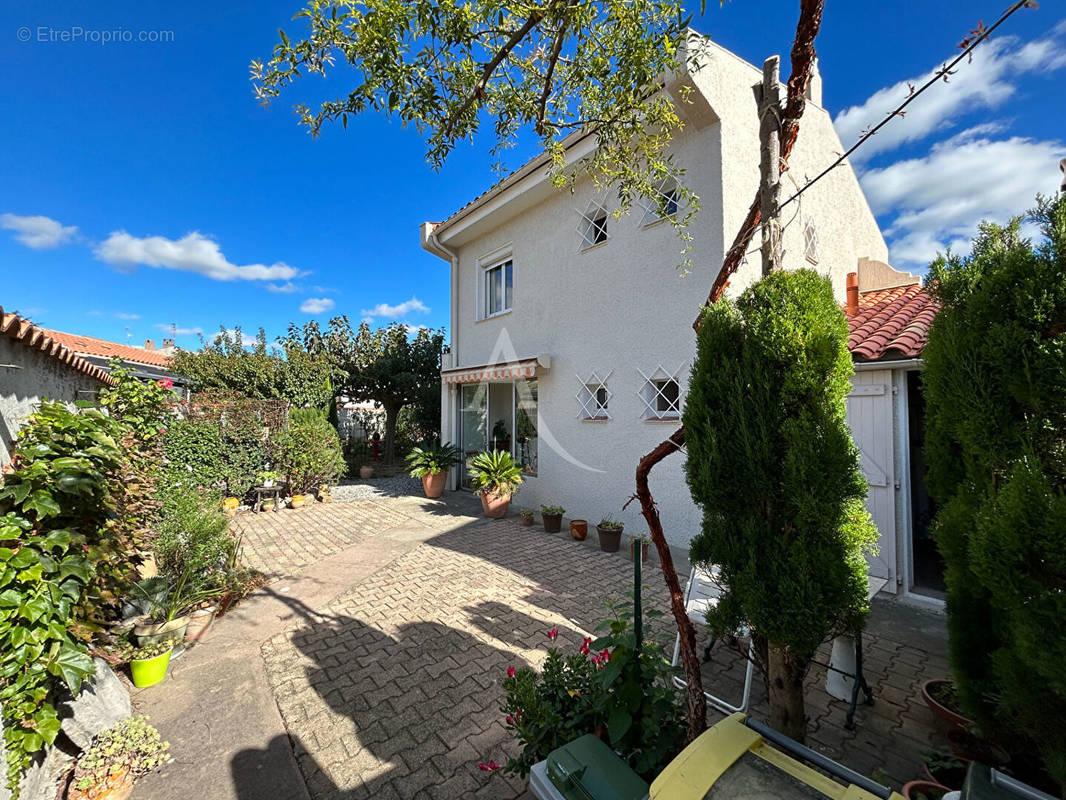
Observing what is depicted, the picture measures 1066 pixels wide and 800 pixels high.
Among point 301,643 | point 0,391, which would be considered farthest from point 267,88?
point 301,643

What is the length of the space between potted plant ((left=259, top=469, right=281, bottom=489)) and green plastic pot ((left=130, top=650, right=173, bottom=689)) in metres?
10.4

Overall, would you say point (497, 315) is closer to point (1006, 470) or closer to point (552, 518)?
point (552, 518)

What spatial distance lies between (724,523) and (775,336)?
5.06ft

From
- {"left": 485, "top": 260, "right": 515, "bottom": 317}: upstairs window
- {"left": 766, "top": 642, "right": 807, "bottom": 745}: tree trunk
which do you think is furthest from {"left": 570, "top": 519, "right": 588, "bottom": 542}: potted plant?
{"left": 485, "top": 260, "right": 515, "bottom": 317}: upstairs window

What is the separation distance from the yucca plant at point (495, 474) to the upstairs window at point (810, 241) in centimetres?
1074

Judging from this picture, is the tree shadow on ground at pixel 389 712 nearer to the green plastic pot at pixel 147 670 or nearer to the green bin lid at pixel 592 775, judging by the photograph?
the green plastic pot at pixel 147 670

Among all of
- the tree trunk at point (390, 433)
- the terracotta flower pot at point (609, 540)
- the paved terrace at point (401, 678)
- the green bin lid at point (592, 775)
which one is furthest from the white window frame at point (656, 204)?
the tree trunk at point (390, 433)

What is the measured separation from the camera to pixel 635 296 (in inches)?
440

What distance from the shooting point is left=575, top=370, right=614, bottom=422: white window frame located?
1180 cm

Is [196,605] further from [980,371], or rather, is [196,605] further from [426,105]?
[980,371]

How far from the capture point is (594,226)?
12516 millimetres

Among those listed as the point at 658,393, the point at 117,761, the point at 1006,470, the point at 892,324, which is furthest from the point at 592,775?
the point at 892,324

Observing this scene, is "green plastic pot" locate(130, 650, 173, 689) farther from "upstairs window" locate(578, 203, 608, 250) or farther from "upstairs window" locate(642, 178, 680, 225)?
"upstairs window" locate(578, 203, 608, 250)

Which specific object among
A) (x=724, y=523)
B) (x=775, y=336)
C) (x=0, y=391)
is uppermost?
(x=775, y=336)
